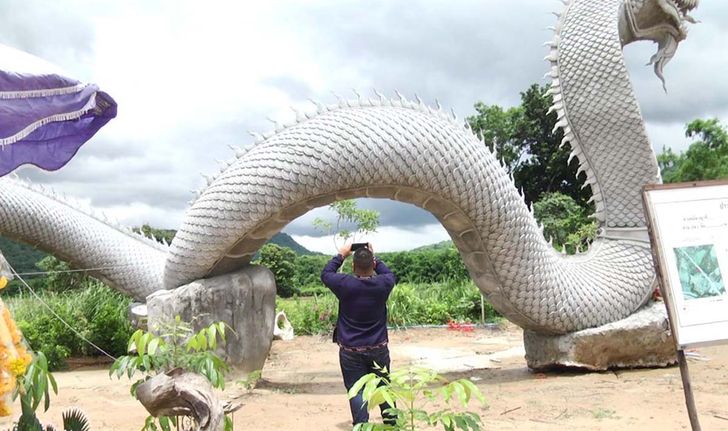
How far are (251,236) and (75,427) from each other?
229cm

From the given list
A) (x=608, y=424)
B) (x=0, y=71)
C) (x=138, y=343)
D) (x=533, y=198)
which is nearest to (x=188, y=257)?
(x=0, y=71)

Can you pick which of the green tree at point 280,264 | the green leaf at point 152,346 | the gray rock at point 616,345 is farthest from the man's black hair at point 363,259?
the green tree at point 280,264

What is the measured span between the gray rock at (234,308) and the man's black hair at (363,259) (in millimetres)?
1444

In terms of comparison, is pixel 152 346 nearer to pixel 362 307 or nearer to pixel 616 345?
pixel 362 307

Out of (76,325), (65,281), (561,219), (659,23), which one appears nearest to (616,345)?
(659,23)

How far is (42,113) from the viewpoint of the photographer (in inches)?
109

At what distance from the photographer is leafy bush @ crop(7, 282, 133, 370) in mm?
6344

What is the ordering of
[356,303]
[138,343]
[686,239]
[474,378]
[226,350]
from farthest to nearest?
[474,378] < [226,350] < [356,303] < [686,239] < [138,343]

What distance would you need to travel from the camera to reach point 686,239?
2.56 metres

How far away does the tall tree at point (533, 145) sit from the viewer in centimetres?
1716

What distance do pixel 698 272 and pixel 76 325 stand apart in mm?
6348

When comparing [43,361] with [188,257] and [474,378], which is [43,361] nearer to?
[188,257]

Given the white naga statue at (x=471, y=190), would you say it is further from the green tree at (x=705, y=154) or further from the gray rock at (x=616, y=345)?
the green tree at (x=705, y=154)

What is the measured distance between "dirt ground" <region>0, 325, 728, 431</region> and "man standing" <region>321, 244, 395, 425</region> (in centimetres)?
60
